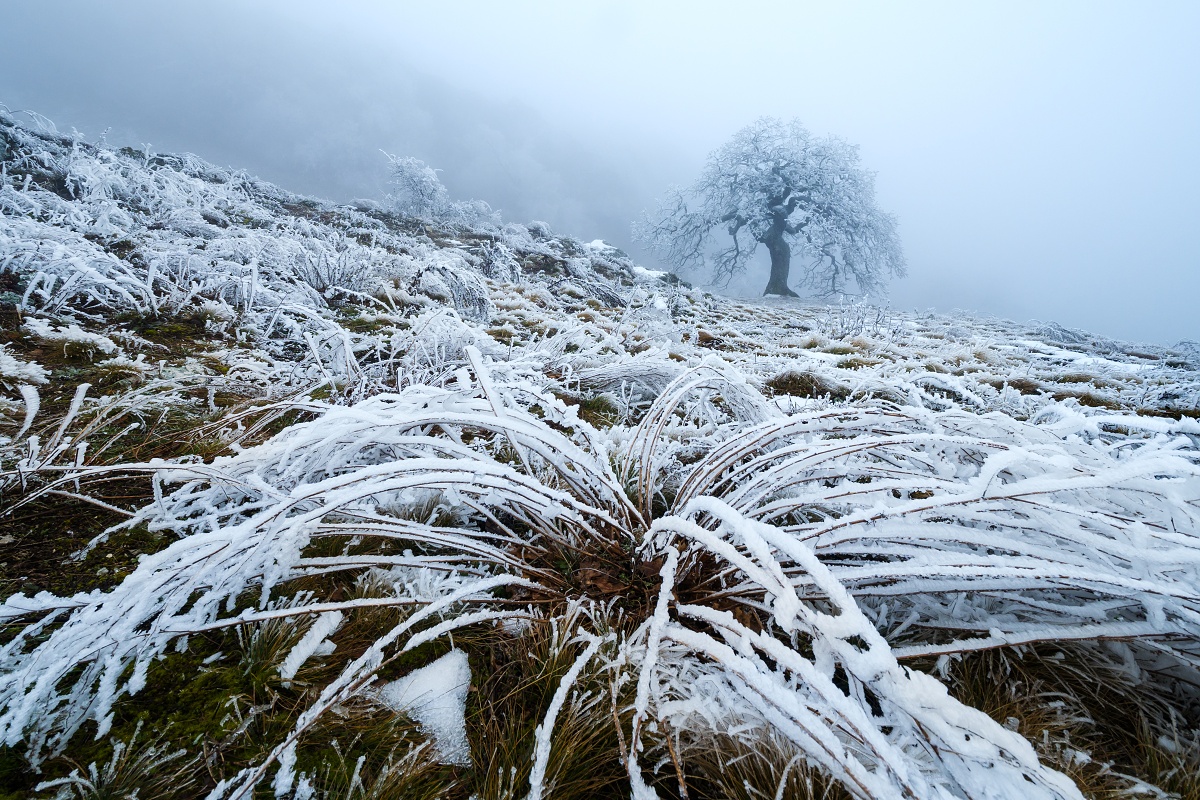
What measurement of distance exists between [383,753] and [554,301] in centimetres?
778

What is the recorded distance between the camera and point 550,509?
111cm

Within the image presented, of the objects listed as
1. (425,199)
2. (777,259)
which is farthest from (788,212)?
(425,199)

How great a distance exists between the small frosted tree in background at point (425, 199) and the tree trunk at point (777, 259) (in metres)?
15.6

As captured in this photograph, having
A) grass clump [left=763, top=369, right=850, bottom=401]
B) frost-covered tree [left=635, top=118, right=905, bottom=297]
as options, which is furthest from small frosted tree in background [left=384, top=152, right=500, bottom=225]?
grass clump [left=763, top=369, right=850, bottom=401]

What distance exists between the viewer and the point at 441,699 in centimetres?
92

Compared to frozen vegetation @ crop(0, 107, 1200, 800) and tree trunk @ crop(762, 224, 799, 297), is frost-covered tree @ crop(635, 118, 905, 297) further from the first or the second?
frozen vegetation @ crop(0, 107, 1200, 800)

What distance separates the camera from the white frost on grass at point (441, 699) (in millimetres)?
843

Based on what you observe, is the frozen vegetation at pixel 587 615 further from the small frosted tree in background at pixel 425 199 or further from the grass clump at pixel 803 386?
the small frosted tree in background at pixel 425 199

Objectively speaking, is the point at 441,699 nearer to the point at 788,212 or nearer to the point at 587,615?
the point at 587,615

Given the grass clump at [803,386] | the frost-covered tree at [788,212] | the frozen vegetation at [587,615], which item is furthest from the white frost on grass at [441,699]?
the frost-covered tree at [788,212]

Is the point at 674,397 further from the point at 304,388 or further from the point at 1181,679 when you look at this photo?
the point at 304,388

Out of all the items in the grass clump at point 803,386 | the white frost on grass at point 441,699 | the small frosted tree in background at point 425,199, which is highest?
the small frosted tree in background at point 425,199

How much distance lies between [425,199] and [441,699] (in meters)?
32.3

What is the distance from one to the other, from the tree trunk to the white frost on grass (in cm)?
2727
